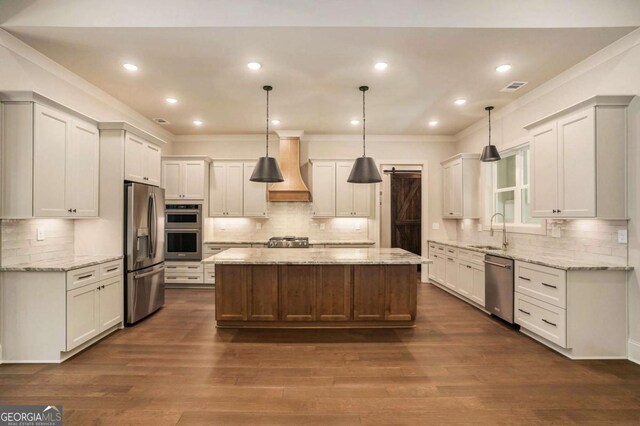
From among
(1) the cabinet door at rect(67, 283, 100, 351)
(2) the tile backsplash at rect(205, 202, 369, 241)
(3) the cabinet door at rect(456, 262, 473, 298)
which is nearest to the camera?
(1) the cabinet door at rect(67, 283, 100, 351)

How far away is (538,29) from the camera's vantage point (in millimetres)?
2822

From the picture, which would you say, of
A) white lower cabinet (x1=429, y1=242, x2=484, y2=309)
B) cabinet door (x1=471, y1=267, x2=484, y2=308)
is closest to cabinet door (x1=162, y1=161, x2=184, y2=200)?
white lower cabinet (x1=429, y1=242, x2=484, y2=309)

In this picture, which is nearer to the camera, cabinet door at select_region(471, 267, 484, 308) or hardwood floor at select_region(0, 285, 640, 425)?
hardwood floor at select_region(0, 285, 640, 425)

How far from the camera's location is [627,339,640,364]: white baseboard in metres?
2.89

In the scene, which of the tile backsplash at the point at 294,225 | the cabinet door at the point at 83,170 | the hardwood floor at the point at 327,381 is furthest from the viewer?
the tile backsplash at the point at 294,225

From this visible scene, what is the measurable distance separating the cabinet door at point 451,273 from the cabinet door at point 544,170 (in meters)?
1.81

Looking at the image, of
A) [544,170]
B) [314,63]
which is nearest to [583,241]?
[544,170]

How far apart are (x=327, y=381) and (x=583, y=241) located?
125 inches

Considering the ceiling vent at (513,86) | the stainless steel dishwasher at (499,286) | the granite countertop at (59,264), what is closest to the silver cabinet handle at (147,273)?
the granite countertop at (59,264)

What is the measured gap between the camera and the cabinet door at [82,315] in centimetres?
295

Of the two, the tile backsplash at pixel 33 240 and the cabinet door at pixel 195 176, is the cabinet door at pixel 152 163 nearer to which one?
the tile backsplash at pixel 33 240

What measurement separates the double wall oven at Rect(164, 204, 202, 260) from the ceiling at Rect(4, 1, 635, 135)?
1.78 meters

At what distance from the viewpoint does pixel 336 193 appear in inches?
239

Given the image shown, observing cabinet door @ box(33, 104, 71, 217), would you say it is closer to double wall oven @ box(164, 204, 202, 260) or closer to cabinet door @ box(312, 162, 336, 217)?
double wall oven @ box(164, 204, 202, 260)
